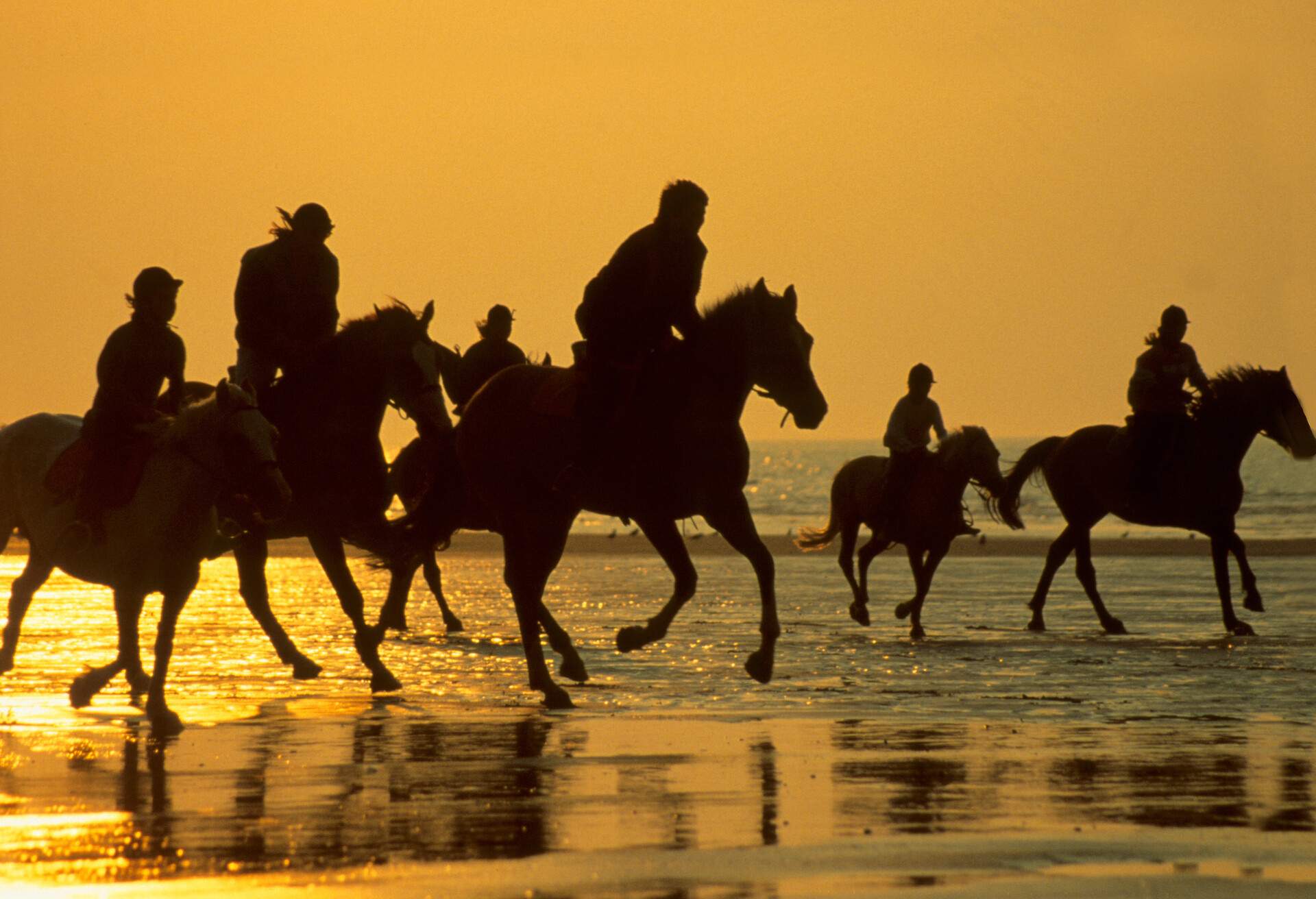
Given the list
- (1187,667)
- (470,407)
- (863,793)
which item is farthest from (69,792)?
(1187,667)

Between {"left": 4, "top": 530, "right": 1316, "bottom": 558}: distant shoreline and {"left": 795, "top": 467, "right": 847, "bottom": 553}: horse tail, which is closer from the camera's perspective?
{"left": 795, "top": 467, "right": 847, "bottom": 553}: horse tail

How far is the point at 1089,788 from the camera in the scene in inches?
340

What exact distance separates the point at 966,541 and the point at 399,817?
4168 centimetres

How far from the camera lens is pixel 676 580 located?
12.3m

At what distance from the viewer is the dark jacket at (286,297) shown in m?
13.7

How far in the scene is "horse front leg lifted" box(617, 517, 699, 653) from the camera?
40.0ft

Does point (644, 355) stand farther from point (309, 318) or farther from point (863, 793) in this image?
point (863, 793)

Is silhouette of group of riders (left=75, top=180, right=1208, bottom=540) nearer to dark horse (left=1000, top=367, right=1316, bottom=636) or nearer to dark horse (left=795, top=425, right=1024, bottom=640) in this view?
dark horse (left=795, top=425, right=1024, bottom=640)

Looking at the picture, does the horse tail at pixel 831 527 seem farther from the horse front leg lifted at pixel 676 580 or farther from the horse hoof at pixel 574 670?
the horse front leg lifted at pixel 676 580

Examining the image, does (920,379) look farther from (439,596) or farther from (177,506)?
(177,506)

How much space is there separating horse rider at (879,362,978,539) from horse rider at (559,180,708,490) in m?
7.97

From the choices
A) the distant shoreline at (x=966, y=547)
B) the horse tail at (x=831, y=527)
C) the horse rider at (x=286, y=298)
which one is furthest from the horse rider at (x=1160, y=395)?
the distant shoreline at (x=966, y=547)

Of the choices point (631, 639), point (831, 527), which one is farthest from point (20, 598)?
point (831, 527)

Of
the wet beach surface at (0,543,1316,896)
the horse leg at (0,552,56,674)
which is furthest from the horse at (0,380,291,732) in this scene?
the horse leg at (0,552,56,674)
